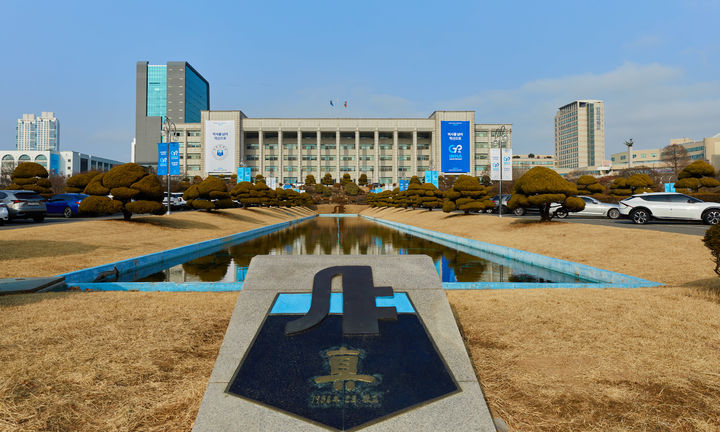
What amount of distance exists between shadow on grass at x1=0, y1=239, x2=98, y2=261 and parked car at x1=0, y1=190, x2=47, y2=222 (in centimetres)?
824

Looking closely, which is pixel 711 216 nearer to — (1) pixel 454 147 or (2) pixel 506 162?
(2) pixel 506 162

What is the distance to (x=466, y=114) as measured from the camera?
89438mm

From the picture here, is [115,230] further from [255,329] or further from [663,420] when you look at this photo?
[663,420]

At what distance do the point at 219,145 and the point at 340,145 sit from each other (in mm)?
46592

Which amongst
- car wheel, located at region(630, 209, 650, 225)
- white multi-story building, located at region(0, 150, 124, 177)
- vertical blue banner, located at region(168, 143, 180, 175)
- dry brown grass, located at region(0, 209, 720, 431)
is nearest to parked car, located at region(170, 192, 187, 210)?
vertical blue banner, located at region(168, 143, 180, 175)

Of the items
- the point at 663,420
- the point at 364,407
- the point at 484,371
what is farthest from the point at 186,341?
the point at 663,420

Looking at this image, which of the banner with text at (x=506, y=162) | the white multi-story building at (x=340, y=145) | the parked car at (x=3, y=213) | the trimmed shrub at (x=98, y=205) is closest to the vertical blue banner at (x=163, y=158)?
the parked car at (x=3, y=213)

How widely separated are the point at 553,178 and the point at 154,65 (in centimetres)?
16479

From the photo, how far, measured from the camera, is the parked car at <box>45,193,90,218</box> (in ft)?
72.2

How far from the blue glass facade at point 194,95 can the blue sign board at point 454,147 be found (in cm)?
13612

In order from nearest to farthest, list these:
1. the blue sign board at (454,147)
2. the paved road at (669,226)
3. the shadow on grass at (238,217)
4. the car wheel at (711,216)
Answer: the paved road at (669,226) < the car wheel at (711,216) < the shadow on grass at (238,217) < the blue sign board at (454,147)

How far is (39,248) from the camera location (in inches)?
388

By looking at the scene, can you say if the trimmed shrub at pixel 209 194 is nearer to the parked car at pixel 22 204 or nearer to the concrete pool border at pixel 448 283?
the concrete pool border at pixel 448 283

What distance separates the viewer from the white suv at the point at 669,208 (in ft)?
53.0
